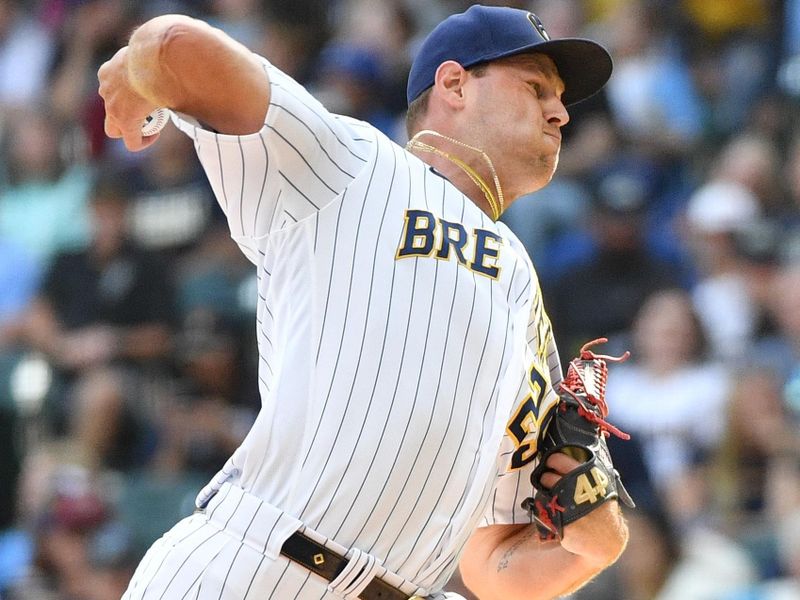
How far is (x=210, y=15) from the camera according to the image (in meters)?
A: 10.6

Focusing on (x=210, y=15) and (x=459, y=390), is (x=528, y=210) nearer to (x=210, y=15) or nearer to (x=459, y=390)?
(x=210, y=15)

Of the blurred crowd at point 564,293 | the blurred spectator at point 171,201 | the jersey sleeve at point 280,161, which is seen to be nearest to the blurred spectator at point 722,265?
the blurred crowd at point 564,293

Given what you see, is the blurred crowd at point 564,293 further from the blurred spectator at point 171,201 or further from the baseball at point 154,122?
the baseball at point 154,122

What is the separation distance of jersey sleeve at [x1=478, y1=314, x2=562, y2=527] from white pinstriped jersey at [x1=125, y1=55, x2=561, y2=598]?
Answer: 0.15m

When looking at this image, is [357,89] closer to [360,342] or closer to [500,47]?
[500,47]

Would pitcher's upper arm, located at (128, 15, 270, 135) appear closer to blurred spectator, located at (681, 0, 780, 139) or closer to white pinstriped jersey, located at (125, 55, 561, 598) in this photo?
white pinstriped jersey, located at (125, 55, 561, 598)

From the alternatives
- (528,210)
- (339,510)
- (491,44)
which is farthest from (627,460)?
(339,510)

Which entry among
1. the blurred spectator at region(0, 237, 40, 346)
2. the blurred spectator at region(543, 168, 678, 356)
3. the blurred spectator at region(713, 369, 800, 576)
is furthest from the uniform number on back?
the blurred spectator at region(0, 237, 40, 346)

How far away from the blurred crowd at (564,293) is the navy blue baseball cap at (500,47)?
→ 10.0ft

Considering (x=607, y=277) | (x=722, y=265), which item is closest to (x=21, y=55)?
(x=607, y=277)

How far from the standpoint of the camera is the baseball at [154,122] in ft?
10.3

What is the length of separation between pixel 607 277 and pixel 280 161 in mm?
4783

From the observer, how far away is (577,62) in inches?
145

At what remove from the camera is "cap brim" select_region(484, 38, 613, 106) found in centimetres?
356
